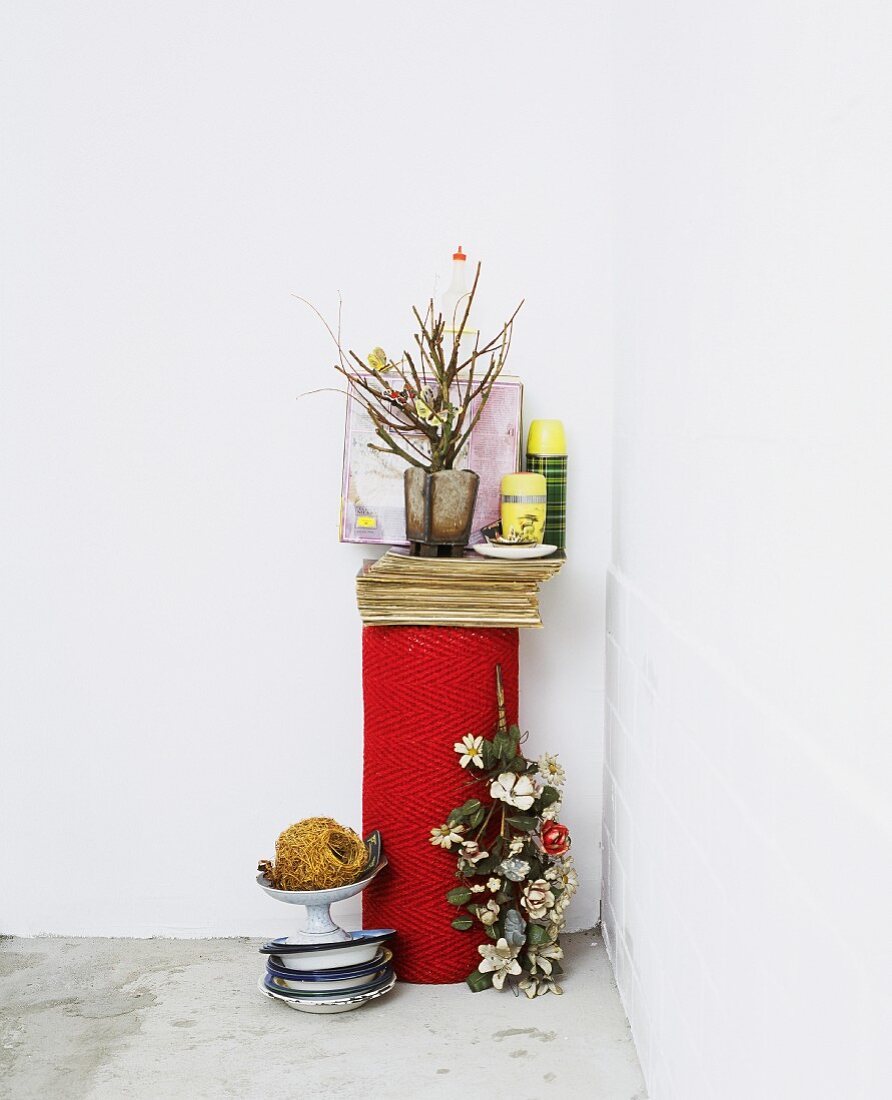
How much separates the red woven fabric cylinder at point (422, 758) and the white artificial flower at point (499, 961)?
8 centimetres

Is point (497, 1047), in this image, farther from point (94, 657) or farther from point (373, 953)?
point (94, 657)

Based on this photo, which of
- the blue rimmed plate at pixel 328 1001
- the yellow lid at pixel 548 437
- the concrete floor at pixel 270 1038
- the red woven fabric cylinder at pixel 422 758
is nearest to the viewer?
the concrete floor at pixel 270 1038

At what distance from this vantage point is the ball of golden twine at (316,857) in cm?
218

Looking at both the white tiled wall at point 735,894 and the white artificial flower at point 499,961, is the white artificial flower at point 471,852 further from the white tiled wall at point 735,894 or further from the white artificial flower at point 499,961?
the white tiled wall at point 735,894

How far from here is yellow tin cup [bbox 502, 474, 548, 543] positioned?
2262mm

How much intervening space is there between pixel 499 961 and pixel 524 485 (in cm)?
89

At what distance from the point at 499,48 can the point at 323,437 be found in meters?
0.88

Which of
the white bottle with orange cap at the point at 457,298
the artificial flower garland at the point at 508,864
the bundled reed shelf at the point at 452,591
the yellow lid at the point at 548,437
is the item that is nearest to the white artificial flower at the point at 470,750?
the artificial flower garland at the point at 508,864

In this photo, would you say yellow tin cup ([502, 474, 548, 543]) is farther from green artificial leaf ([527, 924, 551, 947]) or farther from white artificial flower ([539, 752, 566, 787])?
green artificial leaf ([527, 924, 551, 947])

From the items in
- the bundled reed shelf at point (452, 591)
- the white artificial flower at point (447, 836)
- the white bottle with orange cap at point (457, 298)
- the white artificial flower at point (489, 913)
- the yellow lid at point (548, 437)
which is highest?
the white bottle with orange cap at point (457, 298)

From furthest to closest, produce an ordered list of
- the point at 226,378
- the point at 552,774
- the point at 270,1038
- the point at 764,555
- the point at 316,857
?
the point at 226,378
the point at 552,774
the point at 316,857
the point at 270,1038
the point at 764,555

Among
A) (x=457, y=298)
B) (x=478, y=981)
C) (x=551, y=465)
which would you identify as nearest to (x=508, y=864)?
(x=478, y=981)

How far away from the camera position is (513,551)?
2.21 meters

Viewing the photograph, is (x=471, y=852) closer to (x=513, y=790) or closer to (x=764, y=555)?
(x=513, y=790)
